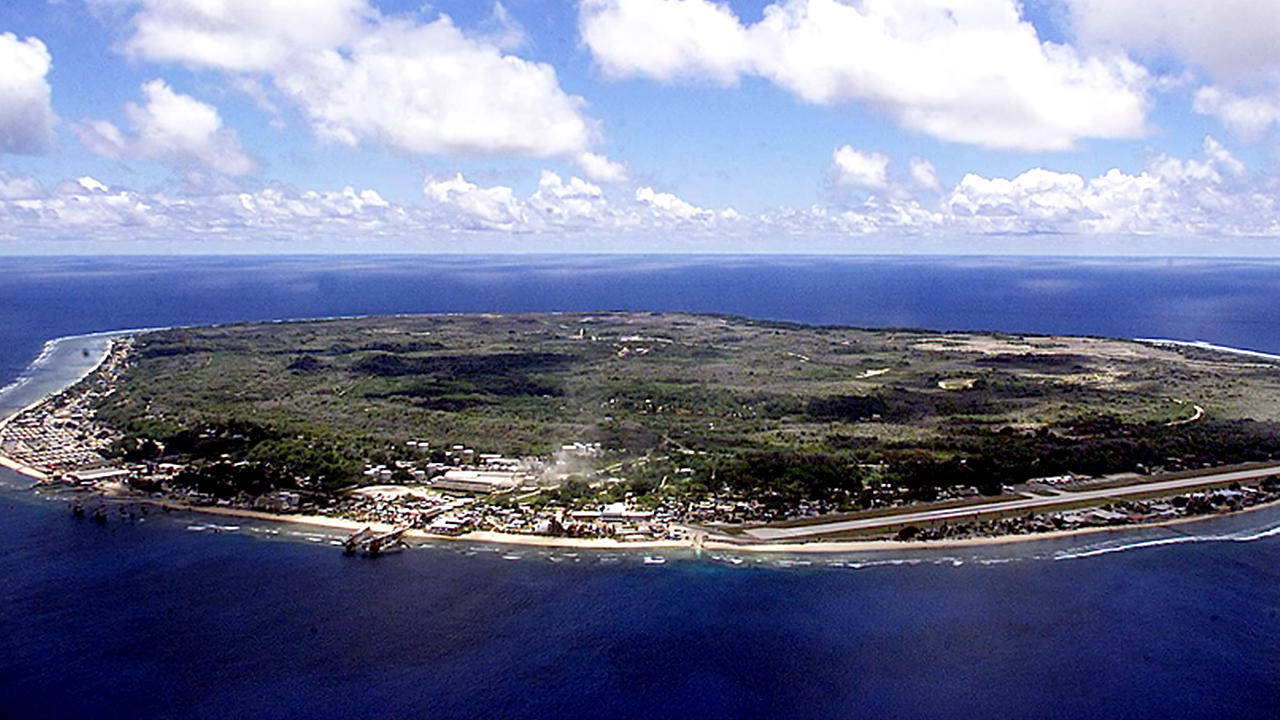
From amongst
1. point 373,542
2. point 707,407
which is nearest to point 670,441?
point 707,407

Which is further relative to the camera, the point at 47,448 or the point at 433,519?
the point at 47,448

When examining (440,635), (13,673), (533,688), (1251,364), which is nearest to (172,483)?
(13,673)

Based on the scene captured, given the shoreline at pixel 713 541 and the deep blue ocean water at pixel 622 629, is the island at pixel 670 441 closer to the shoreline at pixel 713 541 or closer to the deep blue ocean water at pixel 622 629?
the shoreline at pixel 713 541

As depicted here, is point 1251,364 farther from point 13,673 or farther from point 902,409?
point 13,673

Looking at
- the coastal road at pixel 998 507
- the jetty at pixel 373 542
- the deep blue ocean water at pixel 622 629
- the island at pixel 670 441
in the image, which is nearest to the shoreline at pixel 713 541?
the island at pixel 670 441

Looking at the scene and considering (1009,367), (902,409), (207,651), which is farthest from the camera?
(1009,367)

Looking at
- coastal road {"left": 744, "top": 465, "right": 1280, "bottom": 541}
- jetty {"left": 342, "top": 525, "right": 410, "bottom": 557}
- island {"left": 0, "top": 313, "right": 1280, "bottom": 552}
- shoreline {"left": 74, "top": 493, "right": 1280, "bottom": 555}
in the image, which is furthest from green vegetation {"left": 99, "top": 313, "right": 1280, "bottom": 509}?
jetty {"left": 342, "top": 525, "right": 410, "bottom": 557}

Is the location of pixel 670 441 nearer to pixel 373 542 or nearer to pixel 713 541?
pixel 713 541
